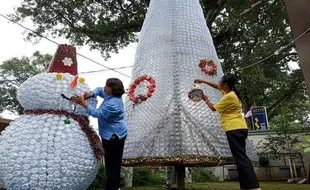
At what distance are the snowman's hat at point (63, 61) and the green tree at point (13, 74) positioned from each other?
15.5 metres

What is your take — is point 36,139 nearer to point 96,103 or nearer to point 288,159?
point 96,103

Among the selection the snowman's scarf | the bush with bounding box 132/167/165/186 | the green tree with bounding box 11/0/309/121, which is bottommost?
the bush with bounding box 132/167/165/186

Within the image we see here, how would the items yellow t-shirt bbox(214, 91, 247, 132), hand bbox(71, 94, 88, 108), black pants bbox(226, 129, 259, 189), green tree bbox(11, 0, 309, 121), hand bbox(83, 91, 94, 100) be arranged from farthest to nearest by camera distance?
green tree bbox(11, 0, 309, 121) → yellow t-shirt bbox(214, 91, 247, 132) → black pants bbox(226, 129, 259, 189) → hand bbox(83, 91, 94, 100) → hand bbox(71, 94, 88, 108)

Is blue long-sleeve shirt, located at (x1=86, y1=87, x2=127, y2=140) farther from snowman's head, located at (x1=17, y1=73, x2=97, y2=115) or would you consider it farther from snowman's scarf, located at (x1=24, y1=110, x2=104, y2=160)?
snowman's head, located at (x1=17, y1=73, x2=97, y2=115)

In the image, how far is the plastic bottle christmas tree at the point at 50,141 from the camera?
71.2 inches

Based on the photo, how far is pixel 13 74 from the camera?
17062 millimetres

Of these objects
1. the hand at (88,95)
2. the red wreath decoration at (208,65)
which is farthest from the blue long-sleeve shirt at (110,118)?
the red wreath decoration at (208,65)

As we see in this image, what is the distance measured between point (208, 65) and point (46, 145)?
1.95m

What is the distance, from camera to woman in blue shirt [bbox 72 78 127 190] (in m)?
2.00

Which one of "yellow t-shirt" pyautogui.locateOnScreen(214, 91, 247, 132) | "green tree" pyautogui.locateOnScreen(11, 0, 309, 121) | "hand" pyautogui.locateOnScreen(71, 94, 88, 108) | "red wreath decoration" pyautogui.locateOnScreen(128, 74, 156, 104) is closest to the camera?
"hand" pyautogui.locateOnScreen(71, 94, 88, 108)

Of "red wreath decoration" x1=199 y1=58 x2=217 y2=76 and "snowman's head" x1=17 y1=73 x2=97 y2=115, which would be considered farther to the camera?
"red wreath decoration" x1=199 y1=58 x2=217 y2=76

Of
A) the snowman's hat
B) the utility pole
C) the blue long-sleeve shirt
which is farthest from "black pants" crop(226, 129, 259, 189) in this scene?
the utility pole

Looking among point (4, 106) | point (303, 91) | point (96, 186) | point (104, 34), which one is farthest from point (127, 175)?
point (4, 106)

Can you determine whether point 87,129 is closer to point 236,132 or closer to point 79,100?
point 79,100
